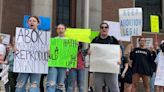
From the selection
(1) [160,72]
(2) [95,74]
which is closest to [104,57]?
(2) [95,74]

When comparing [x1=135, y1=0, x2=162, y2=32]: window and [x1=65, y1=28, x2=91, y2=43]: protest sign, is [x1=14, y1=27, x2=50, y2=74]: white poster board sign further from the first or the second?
[x1=135, y1=0, x2=162, y2=32]: window

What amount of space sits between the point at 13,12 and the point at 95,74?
15280 millimetres

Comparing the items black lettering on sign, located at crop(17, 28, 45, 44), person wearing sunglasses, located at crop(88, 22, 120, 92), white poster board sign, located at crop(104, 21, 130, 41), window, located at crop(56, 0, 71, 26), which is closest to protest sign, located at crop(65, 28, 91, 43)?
person wearing sunglasses, located at crop(88, 22, 120, 92)

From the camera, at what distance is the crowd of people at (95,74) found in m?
8.53

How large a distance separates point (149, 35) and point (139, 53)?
13940mm

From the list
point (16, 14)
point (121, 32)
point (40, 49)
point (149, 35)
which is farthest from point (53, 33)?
point (40, 49)

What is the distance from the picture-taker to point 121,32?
1208cm

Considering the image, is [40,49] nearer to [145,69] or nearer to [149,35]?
[145,69]

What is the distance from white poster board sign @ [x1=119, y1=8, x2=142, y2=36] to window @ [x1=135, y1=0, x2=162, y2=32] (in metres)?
13.5

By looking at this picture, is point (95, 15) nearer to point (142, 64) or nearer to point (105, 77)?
point (142, 64)

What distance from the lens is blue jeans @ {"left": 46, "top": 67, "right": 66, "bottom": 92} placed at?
27.9 feet

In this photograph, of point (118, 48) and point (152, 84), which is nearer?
point (118, 48)

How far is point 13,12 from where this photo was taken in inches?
920

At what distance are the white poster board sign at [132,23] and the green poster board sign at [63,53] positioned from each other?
10.6 ft
